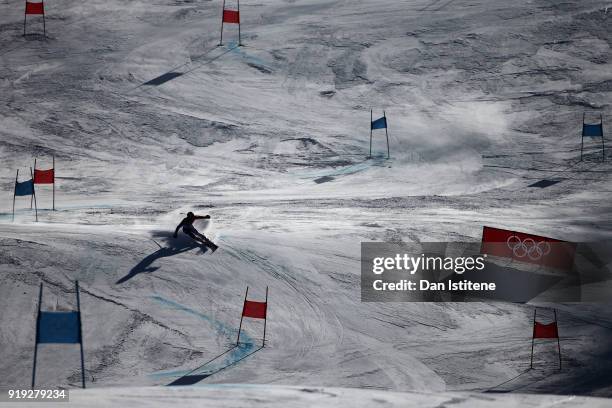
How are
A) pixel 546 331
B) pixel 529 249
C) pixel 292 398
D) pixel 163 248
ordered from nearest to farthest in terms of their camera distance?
pixel 292 398 < pixel 546 331 < pixel 529 249 < pixel 163 248

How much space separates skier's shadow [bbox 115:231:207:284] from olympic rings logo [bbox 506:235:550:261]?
6.60 metres

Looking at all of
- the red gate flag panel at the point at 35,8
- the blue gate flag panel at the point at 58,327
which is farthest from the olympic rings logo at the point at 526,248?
the red gate flag panel at the point at 35,8

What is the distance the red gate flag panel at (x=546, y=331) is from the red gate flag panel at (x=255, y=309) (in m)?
5.05

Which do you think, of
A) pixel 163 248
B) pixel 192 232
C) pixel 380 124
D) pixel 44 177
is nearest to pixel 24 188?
pixel 44 177

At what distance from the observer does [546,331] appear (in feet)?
61.5

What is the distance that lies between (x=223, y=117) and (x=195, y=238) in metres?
8.40

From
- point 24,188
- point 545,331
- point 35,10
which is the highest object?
point 35,10

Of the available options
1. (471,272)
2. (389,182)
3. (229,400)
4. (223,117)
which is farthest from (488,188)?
(229,400)

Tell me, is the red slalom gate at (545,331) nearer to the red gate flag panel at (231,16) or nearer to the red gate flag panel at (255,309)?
the red gate flag panel at (255,309)

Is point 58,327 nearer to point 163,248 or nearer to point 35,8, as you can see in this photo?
point 163,248

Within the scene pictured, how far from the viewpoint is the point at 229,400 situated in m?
17.3

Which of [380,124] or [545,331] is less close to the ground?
[380,124]

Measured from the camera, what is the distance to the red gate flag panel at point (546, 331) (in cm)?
1862

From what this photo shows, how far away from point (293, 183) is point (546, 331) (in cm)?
982
